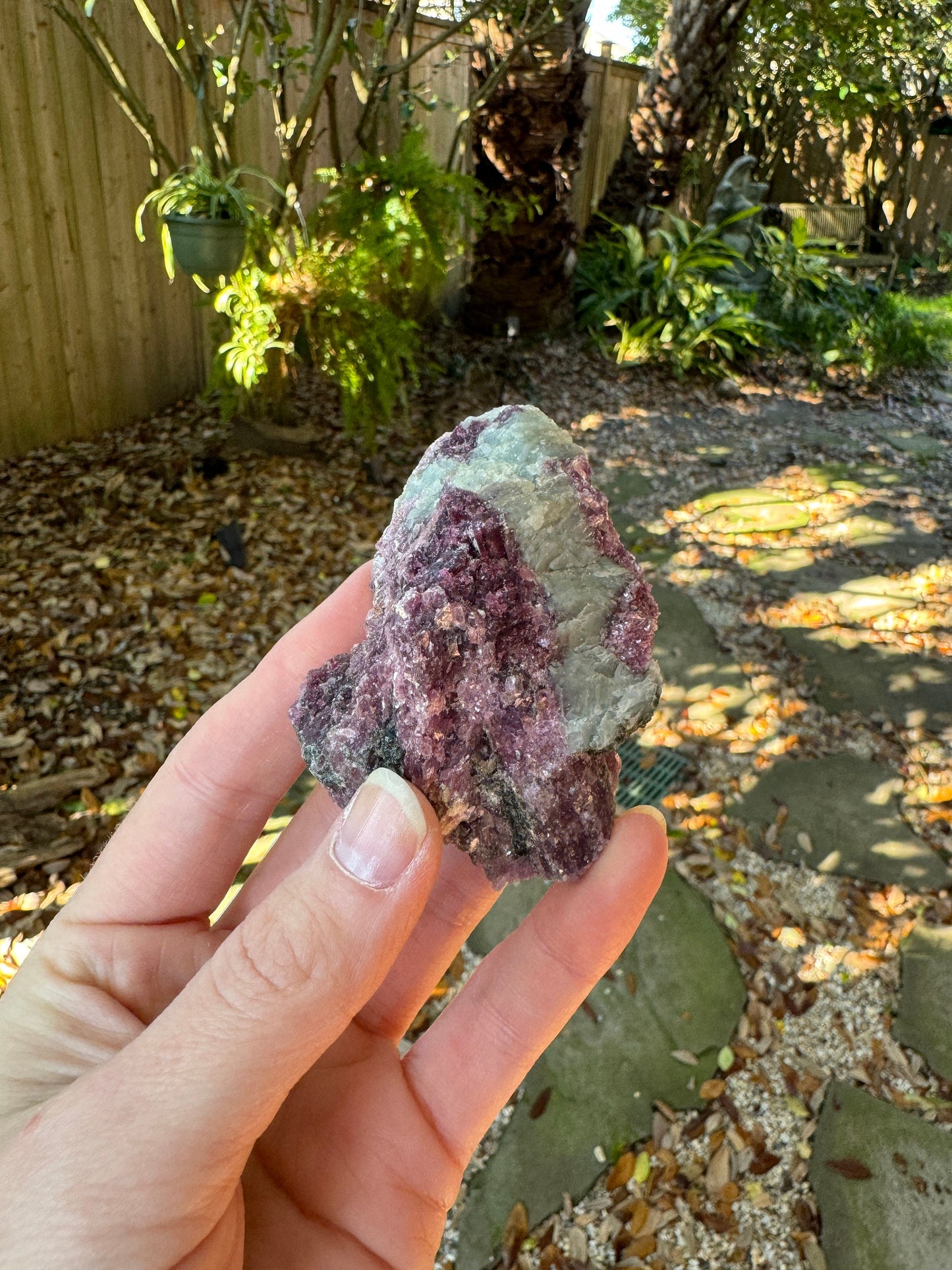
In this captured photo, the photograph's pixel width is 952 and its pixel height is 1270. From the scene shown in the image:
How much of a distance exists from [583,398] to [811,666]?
3.73m

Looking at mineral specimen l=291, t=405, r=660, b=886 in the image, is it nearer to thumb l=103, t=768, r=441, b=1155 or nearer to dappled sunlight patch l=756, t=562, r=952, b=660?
thumb l=103, t=768, r=441, b=1155

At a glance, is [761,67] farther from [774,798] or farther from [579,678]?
[579,678]

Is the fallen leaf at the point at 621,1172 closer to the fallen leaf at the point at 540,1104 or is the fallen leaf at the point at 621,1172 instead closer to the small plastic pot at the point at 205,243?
the fallen leaf at the point at 540,1104

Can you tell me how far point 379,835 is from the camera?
1.39 metres

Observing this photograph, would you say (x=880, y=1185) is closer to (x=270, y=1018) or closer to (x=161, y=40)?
(x=270, y=1018)

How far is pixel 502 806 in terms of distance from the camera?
1.65m

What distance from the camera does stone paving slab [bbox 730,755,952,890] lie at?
3.37m

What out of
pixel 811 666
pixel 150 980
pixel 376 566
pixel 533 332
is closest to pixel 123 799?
pixel 150 980

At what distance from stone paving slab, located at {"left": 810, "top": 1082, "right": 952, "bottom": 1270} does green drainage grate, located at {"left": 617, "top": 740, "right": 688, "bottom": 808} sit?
3.86ft

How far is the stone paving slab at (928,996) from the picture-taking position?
284cm

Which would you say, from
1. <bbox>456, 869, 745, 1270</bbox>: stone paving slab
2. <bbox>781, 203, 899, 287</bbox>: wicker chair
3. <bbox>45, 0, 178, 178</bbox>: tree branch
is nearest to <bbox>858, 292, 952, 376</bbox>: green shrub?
<bbox>781, 203, 899, 287</bbox>: wicker chair

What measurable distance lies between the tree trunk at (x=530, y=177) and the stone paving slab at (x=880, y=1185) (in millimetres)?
6130

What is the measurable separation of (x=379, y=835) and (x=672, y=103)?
8.99 meters

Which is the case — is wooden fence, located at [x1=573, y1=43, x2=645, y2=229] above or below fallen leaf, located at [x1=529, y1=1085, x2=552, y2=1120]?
above
